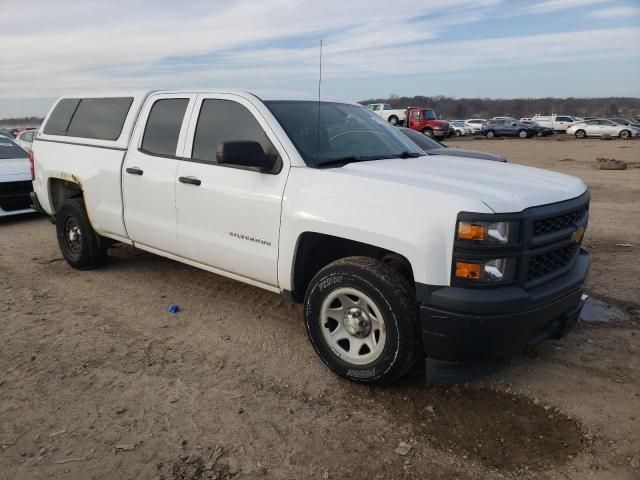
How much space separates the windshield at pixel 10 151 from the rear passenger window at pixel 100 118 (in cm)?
474

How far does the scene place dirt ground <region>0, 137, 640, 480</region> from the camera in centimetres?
280

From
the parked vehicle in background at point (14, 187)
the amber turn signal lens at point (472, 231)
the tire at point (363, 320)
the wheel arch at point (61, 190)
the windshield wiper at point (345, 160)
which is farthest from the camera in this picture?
the parked vehicle in background at point (14, 187)

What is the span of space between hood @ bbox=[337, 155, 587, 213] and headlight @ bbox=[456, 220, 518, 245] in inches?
3.5

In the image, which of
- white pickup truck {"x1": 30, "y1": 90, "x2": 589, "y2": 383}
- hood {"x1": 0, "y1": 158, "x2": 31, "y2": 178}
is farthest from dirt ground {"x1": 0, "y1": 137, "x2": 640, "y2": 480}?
hood {"x1": 0, "y1": 158, "x2": 31, "y2": 178}

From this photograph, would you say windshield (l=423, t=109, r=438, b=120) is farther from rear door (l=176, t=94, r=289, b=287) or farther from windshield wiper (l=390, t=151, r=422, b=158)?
rear door (l=176, t=94, r=289, b=287)

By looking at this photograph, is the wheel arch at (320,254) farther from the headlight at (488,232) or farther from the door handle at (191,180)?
the door handle at (191,180)

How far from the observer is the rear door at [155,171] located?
15.1ft

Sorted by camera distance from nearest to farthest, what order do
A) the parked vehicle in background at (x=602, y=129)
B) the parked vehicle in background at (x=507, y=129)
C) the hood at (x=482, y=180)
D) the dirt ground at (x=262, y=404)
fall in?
the dirt ground at (x=262, y=404) → the hood at (x=482, y=180) → the parked vehicle in background at (x=602, y=129) → the parked vehicle in background at (x=507, y=129)

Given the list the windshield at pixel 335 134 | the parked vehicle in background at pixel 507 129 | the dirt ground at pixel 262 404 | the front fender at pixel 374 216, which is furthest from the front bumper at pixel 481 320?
the parked vehicle in background at pixel 507 129

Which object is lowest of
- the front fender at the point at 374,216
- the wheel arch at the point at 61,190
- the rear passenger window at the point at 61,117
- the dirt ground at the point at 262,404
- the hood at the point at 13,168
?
the dirt ground at the point at 262,404

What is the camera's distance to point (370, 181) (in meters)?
3.38

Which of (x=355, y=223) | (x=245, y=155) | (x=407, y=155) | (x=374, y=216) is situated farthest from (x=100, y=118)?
(x=374, y=216)

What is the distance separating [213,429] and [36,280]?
3690mm

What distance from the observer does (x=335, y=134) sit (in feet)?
14.1
